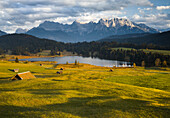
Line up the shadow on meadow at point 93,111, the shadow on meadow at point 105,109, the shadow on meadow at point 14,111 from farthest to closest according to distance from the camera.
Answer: the shadow on meadow at point 105,109 < the shadow on meadow at point 93,111 < the shadow on meadow at point 14,111

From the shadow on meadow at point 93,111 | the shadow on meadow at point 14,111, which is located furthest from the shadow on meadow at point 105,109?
the shadow on meadow at point 14,111

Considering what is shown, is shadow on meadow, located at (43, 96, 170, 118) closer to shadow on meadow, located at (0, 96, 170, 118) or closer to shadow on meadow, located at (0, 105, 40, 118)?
shadow on meadow, located at (0, 96, 170, 118)

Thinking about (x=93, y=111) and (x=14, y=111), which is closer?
(x=14, y=111)

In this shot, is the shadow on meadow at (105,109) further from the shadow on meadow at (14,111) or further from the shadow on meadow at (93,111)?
the shadow on meadow at (14,111)

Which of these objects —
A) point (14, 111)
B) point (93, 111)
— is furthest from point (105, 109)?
point (14, 111)

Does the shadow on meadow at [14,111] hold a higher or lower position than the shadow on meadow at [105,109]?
higher

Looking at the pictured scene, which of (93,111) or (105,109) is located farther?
(105,109)

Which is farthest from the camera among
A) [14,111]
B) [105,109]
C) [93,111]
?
[105,109]

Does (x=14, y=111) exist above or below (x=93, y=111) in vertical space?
above

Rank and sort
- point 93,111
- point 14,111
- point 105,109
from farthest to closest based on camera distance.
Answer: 1. point 105,109
2. point 93,111
3. point 14,111

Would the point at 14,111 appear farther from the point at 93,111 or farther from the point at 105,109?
the point at 105,109

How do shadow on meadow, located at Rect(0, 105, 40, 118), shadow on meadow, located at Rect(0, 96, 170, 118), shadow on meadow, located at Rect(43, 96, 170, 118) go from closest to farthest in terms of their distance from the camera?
shadow on meadow, located at Rect(0, 105, 40, 118), shadow on meadow, located at Rect(0, 96, 170, 118), shadow on meadow, located at Rect(43, 96, 170, 118)

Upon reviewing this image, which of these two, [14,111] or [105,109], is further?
[105,109]

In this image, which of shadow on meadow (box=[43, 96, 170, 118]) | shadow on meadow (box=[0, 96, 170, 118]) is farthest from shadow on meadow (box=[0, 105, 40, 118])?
shadow on meadow (box=[43, 96, 170, 118])
